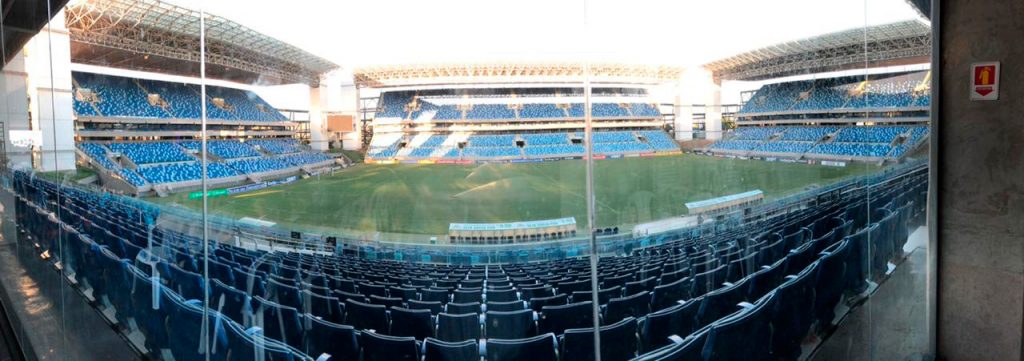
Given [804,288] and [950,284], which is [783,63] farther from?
[950,284]

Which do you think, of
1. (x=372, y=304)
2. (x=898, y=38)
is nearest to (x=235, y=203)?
(x=372, y=304)

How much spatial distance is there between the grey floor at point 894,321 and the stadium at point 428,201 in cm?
18

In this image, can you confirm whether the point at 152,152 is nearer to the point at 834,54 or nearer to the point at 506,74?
the point at 506,74

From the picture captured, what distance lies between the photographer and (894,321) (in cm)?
301

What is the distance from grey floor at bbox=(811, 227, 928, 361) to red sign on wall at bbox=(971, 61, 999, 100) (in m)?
0.92

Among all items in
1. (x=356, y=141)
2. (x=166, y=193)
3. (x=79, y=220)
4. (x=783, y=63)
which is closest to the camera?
(x=166, y=193)

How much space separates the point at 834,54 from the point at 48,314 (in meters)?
5.41

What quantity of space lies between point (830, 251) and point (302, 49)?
3.02 meters

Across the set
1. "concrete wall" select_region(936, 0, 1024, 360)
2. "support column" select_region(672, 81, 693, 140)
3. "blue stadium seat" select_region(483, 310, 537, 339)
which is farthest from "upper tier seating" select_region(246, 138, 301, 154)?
"concrete wall" select_region(936, 0, 1024, 360)

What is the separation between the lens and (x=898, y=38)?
9.84 feet

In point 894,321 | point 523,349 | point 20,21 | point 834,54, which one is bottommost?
point 894,321

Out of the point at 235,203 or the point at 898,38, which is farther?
the point at 898,38

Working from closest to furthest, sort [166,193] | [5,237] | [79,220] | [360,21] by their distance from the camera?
[360,21] → [166,193] → [79,220] → [5,237]

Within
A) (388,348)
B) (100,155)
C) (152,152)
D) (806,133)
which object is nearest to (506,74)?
(388,348)
